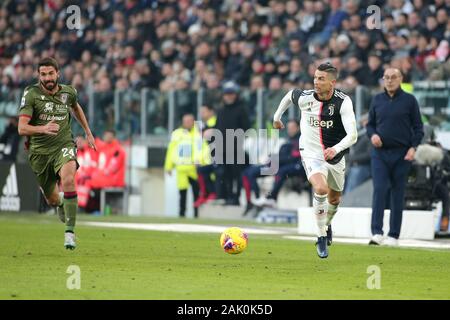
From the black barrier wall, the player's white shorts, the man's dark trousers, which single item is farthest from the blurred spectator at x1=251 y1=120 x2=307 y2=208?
the player's white shorts

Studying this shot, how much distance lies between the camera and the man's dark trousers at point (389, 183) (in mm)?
17359

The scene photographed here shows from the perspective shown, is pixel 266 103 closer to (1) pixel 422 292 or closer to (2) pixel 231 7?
(2) pixel 231 7

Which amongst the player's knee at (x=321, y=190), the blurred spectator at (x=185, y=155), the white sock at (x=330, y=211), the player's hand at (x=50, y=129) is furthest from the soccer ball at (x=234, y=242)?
the blurred spectator at (x=185, y=155)

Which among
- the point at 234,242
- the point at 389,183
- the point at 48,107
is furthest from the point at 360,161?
the point at 48,107

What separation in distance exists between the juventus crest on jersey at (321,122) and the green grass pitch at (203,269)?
1.32 metres

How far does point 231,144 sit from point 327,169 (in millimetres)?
11135

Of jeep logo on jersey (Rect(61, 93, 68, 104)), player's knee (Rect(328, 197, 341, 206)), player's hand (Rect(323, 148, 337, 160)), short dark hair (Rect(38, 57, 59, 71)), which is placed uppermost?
short dark hair (Rect(38, 57, 59, 71))

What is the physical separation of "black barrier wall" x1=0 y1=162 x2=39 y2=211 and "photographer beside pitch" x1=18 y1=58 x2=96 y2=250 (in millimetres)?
11688

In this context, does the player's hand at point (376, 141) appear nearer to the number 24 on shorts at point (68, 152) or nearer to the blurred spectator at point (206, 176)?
the number 24 on shorts at point (68, 152)

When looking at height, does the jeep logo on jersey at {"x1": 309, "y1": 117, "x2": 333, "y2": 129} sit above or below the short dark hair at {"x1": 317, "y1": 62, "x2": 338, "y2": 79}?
below

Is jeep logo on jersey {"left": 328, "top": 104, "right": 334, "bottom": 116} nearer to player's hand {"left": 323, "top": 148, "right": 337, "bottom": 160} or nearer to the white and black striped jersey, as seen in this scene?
the white and black striped jersey

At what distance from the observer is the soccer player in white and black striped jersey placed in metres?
14.9

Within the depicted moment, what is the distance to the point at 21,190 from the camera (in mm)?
27797

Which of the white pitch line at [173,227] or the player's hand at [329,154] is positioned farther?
the white pitch line at [173,227]
